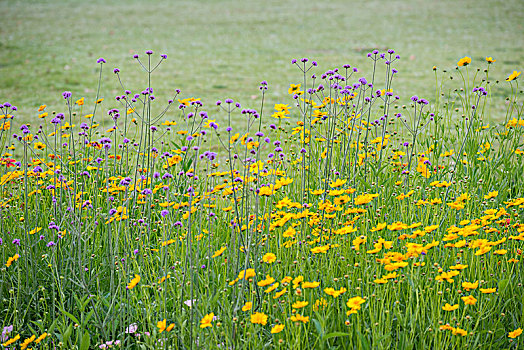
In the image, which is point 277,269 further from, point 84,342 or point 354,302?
Answer: point 84,342

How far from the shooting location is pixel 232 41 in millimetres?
13398

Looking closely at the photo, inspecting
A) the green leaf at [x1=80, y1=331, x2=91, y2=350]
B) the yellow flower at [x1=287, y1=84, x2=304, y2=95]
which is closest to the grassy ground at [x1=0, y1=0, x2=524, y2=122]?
the yellow flower at [x1=287, y1=84, x2=304, y2=95]

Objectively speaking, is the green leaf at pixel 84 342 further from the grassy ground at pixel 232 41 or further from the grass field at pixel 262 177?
the grassy ground at pixel 232 41

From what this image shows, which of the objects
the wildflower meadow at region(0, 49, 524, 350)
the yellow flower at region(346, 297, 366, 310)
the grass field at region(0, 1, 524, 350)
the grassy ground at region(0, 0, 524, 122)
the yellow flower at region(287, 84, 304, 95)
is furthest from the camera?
the grassy ground at region(0, 0, 524, 122)

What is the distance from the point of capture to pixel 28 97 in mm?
7852

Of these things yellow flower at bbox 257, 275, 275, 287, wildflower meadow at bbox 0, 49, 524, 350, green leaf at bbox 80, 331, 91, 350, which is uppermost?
yellow flower at bbox 257, 275, 275, 287

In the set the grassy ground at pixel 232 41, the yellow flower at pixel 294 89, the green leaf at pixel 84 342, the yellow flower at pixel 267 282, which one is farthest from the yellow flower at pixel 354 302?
the grassy ground at pixel 232 41

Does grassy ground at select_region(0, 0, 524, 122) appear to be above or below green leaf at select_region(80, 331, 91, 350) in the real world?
above

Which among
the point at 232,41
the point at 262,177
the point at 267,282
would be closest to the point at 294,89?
the point at 262,177

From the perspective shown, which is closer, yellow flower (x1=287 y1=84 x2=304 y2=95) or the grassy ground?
yellow flower (x1=287 y1=84 x2=304 y2=95)

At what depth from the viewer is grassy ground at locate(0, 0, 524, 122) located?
8.79m

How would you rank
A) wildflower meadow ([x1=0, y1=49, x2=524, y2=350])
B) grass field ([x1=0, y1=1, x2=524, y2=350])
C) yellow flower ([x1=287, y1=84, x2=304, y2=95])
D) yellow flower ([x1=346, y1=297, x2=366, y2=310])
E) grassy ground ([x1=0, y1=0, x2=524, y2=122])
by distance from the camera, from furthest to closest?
grassy ground ([x1=0, y1=0, x2=524, y2=122])
yellow flower ([x1=287, y1=84, x2=304, y2=95])
grass field ([x1=0, y1=1, x2=524, y2=350])
wildflower meadow ([x1=0, y1=49, x2=524, y2=350])
yellow flower ([x1=346, y1=297, x2=366, y2=310])

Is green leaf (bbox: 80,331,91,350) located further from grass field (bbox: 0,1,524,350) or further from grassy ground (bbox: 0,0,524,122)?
grassy ground (bbox: 0,0,524,122)

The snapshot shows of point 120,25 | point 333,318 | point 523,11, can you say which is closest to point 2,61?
point 120,25
